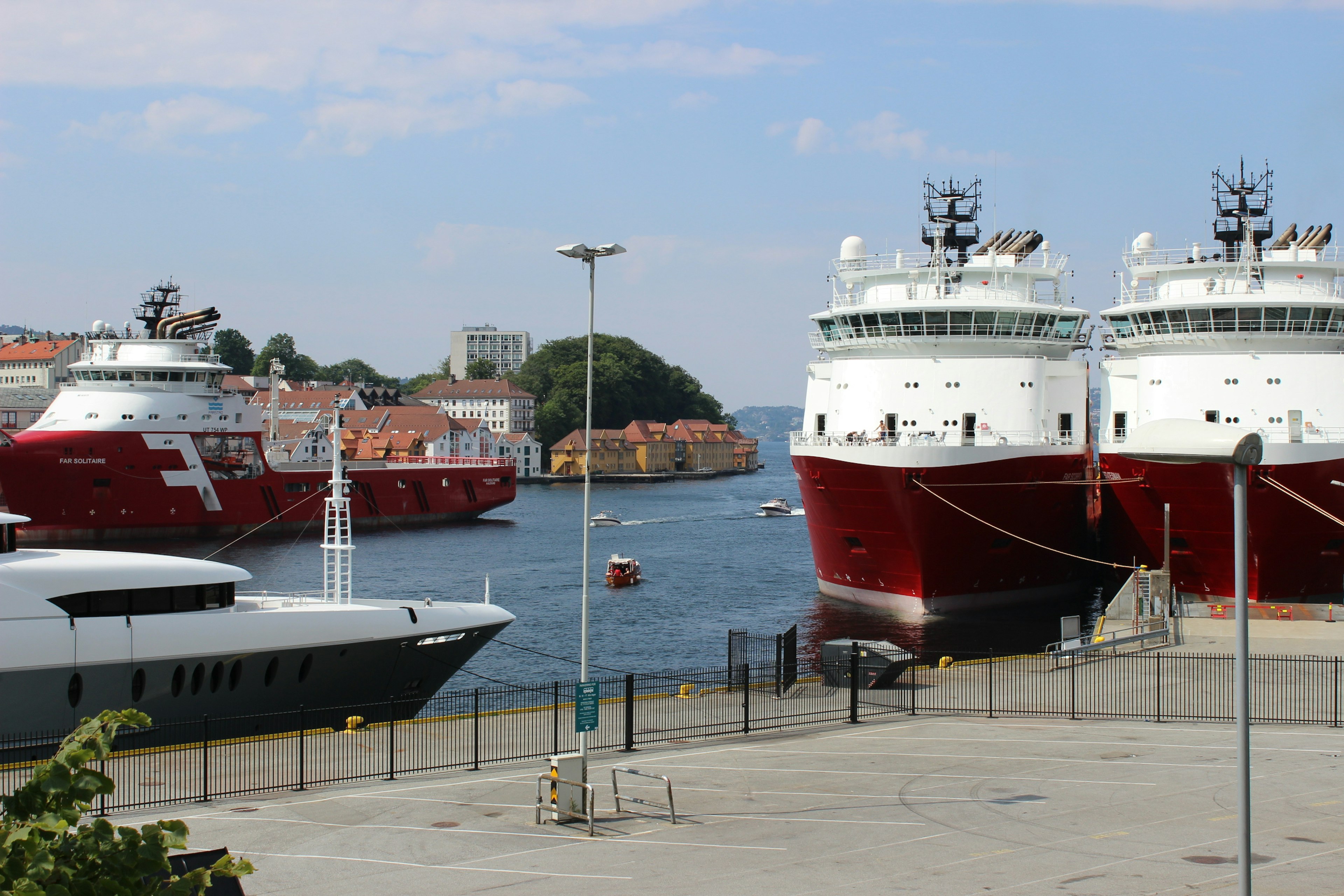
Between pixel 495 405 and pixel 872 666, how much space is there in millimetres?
158570

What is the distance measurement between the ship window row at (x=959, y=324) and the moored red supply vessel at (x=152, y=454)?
3684 cm

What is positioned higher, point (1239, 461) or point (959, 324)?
point (959, 324)

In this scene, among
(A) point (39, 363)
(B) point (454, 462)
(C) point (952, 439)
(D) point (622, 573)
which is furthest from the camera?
(A) point (39, 363)

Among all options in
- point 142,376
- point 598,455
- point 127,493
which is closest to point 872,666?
point 127,493

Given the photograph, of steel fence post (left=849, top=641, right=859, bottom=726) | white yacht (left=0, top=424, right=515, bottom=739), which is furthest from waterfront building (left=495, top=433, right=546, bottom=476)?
steel fence post (left=849, top=641, right=859, bottom=726)

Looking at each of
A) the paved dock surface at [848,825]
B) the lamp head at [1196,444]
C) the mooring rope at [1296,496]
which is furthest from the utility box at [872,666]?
the mooring rope at [1296,496]

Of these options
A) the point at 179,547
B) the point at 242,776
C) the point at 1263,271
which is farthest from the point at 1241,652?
the point at 179,547

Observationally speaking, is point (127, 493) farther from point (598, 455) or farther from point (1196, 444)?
point (598, 455)

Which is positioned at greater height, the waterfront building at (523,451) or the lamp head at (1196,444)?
the waterfront building at (523,451)

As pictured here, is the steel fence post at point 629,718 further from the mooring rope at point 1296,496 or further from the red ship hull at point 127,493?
the red ship hull at point 127,493

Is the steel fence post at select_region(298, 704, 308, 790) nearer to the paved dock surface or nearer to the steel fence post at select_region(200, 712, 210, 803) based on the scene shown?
the paved dock surface

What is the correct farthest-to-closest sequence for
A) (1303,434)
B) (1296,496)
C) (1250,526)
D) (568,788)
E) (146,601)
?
(1303,434) → (1250,526) → (1296,496) → (146,601) → (568,788)

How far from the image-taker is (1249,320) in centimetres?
3831

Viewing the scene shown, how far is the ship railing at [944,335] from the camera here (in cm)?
4053
